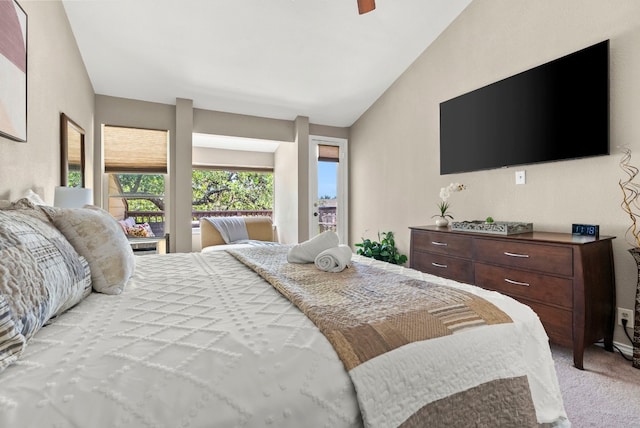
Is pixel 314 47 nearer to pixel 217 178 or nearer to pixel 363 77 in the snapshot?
pixel 363 77

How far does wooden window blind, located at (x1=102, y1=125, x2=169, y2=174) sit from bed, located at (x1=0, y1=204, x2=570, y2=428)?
2895 mm

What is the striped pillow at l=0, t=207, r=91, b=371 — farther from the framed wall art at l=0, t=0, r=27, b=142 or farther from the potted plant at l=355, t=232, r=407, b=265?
the potted plant at l=355, t=232, r=407, b=265

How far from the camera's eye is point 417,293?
1169mm

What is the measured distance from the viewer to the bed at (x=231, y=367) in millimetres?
609

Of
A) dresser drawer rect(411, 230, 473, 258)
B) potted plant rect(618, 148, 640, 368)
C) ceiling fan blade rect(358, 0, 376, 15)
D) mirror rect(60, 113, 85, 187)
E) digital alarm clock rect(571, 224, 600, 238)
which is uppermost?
ceiling fan blade rect(358, 0, 376, 15)

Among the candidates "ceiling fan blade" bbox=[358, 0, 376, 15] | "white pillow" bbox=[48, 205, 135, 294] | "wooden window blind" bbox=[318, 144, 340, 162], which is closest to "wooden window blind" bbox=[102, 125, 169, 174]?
"wooden window blind" bbox=[318, 144, 340, 162]

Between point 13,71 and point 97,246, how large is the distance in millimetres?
1316

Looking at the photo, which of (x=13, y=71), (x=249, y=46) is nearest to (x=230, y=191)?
(x=249, y=46)

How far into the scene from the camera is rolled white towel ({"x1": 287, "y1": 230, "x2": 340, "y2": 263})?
1767 mm

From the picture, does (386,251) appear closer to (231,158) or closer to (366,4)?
(366,4)

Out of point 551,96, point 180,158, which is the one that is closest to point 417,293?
point 551,96

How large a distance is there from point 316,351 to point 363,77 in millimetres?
3714

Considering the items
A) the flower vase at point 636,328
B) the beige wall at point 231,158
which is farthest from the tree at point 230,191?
the flower vase at point 636,328

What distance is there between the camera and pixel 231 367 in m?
0.70
